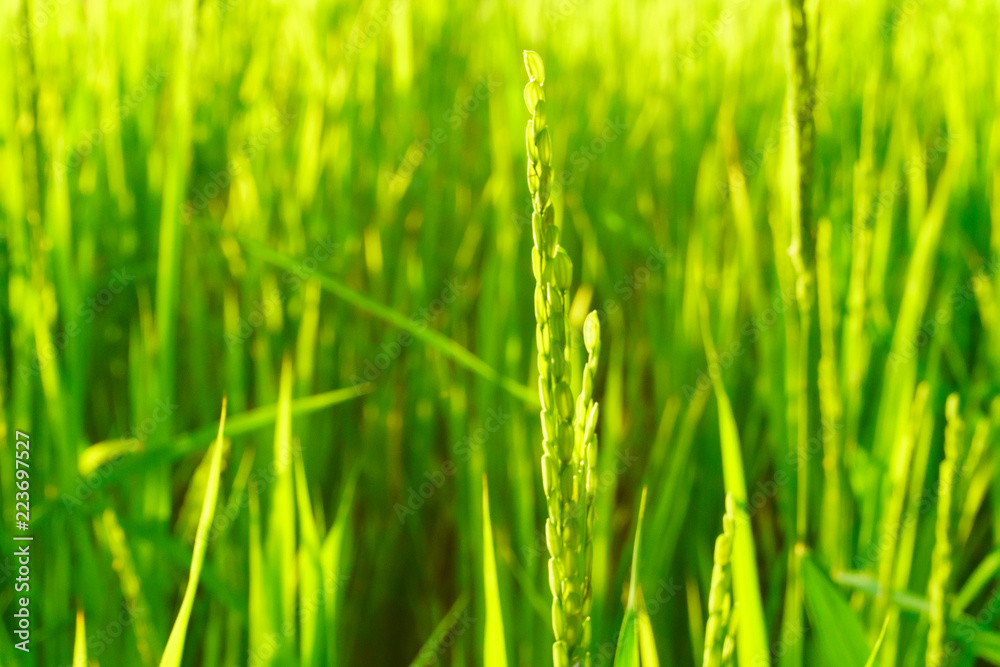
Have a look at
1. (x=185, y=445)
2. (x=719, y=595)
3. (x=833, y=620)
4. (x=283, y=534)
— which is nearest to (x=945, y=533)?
(x=833, y=620)

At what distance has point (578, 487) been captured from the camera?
281 mm

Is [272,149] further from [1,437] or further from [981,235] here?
[981,235]

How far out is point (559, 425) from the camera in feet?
0.89

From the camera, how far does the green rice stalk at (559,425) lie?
271 mm

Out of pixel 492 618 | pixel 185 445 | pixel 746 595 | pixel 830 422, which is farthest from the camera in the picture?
pixel 185 445

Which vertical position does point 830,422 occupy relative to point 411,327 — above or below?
below

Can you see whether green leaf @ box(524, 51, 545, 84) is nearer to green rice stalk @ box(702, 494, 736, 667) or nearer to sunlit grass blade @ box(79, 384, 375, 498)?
green rice stalk @ box(702, 494, 736, 667)

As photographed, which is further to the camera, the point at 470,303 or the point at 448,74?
the point at 448,74

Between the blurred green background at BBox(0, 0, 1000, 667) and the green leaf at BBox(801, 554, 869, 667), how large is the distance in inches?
3.8

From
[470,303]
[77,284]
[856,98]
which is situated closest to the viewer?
[77,284]

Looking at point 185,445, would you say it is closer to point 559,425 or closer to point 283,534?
point 283,534

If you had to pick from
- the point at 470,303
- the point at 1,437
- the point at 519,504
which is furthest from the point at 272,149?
the point at 519,504

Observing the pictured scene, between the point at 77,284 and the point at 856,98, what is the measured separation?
155cm

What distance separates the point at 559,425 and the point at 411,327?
42 cm
